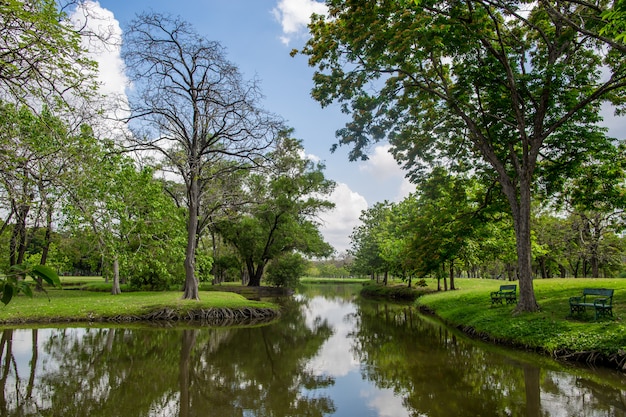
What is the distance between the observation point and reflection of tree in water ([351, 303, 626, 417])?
6.51 meters

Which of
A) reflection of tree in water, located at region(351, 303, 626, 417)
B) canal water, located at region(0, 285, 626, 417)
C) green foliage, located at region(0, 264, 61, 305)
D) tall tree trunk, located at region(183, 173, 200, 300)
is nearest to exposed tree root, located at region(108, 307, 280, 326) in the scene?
tall tree trunk, located at region(183, 173, 200, 300)

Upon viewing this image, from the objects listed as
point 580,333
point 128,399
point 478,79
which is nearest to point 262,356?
point 128,399

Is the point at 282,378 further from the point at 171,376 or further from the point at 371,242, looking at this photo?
the point at 371,242

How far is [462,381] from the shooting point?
816 cm

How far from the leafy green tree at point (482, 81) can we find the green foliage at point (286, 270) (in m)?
28.4

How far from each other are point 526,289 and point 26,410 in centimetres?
1445

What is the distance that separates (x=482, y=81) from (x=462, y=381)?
9911 millimetres

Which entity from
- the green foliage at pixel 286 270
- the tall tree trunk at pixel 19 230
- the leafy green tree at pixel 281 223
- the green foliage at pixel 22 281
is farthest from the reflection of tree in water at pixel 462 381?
the green foliage at pixel 286 270

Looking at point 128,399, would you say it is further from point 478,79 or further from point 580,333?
point 478,79

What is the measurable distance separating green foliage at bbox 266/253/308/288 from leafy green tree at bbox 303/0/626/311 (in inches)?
1119

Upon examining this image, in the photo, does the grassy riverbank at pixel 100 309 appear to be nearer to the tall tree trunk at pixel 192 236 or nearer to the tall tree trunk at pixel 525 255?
the tall tree trunk at pixel 192 236

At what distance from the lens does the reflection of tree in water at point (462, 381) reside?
256 inches

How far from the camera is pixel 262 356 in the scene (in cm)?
1080

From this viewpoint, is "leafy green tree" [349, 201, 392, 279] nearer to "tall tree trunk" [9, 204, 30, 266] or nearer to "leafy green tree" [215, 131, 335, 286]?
"leafy green tree" [215, 131, 335, 286]
